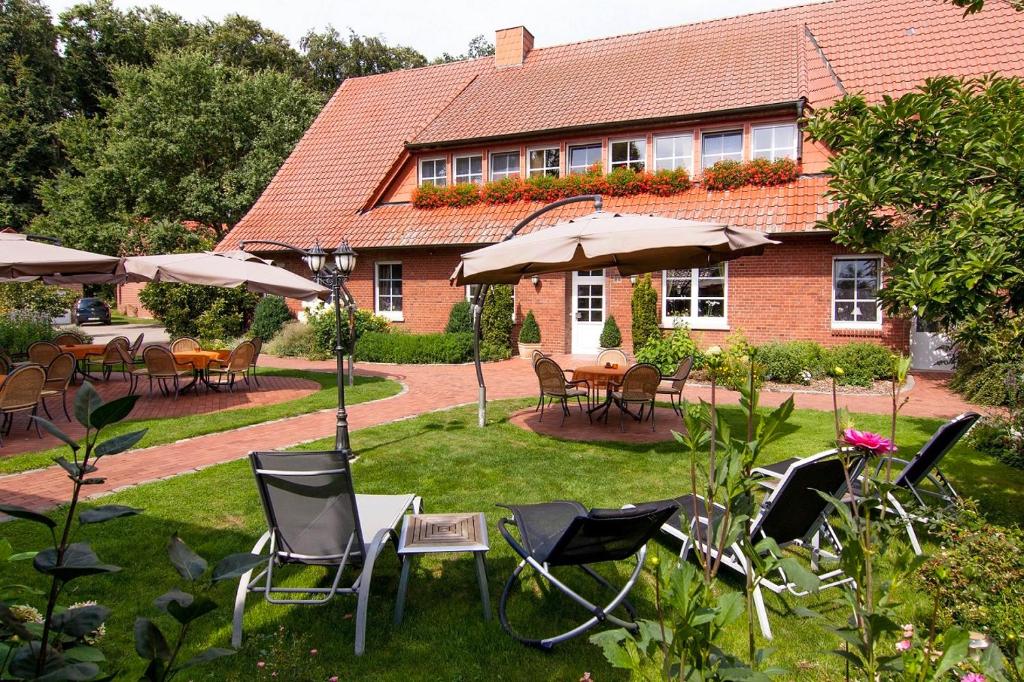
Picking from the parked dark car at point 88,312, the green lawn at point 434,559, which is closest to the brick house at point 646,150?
the green lawn at point 434,559

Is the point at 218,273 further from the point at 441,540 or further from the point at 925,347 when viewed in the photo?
the point at 925,347

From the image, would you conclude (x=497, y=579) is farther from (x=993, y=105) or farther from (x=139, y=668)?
(x=993, y=105)

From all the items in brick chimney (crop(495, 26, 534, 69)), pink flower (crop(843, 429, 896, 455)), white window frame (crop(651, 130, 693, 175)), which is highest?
brick chimney (crop(495, 26, 534, 69))

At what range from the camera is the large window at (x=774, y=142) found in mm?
15359

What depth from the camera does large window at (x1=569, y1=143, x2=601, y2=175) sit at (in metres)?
17.5

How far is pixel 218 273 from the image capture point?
9945mm

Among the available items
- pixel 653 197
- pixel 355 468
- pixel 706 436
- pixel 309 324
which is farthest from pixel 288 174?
pixel 706 436

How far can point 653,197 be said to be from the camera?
16328 millimetres

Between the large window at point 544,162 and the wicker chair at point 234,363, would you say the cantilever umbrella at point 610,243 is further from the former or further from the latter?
the large window at point 544,162

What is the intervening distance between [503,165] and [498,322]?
15.7 ft

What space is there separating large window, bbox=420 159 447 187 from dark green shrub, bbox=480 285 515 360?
4.38 meters

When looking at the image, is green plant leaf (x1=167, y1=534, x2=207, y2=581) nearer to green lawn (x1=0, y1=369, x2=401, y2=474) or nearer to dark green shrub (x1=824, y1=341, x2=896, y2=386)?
green lawn (x1=0, y1=369, x2=401, y2=474)

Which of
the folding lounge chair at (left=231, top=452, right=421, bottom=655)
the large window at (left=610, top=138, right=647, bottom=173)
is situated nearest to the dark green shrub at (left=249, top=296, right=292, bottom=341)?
the large window at (left=610, top=138, right=647, bottom=173)

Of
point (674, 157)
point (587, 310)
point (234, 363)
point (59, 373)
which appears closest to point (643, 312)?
point (587, 310)
